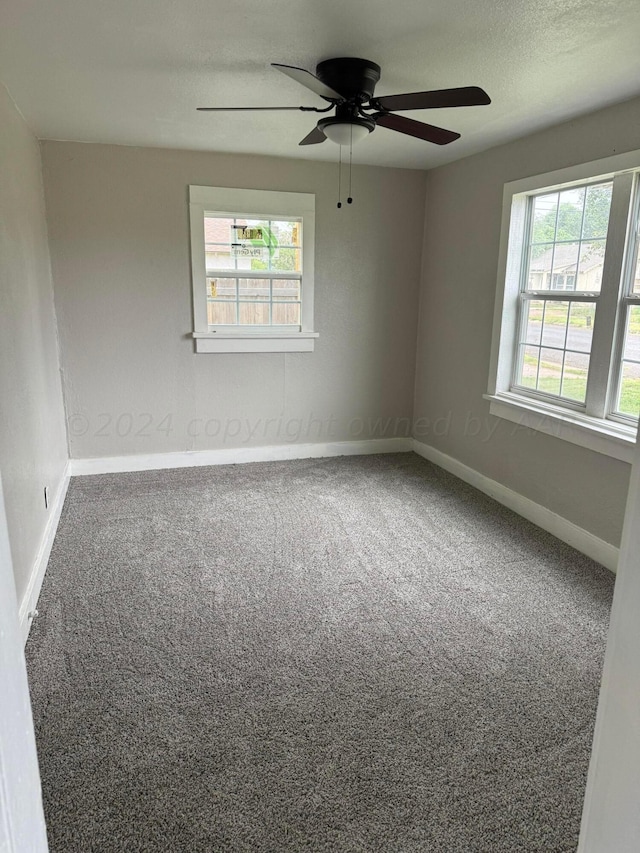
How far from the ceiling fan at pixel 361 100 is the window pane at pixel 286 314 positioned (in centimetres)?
204

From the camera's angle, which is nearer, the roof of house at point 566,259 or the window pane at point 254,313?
the roof of house at point 566,259

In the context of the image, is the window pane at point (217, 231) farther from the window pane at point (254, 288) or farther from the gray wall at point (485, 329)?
the gray wall at point (485, 329)

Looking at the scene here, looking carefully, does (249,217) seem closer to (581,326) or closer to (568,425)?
(581,326)

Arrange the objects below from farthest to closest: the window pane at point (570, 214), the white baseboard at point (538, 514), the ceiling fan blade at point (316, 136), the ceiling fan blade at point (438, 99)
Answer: the window pane at point (570, 214) < the white baseboard at point (538, 514) < the ceiling fan blade at point (316, 136) < the ceiling fan blade at point (438, 99)

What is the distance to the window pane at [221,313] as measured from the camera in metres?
4.75

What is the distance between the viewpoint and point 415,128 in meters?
2.82

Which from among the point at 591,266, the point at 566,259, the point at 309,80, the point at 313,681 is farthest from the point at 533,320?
the point at 313,681

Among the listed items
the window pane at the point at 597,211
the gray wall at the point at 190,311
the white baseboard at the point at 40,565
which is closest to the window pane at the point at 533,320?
the window pane at the point at 597,211

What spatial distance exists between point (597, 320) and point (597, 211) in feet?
2.18

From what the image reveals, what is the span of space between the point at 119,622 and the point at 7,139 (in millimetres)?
2517

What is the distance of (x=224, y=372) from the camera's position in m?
4.87

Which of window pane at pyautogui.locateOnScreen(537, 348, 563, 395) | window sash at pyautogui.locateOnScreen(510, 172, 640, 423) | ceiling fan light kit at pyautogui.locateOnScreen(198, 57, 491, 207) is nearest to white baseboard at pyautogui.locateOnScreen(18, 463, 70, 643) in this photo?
ceiling fan light kit at pyautogui.locateOnScreen(198, 57, 491, 207)

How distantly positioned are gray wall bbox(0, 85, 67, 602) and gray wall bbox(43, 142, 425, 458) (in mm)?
319

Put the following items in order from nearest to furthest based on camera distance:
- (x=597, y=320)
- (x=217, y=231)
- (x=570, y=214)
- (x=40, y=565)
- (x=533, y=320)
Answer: (x=40, y=565) → (x=597, y=320) → (x=570, y=214) → (x=533, y=320) → (x=217, y=231)
